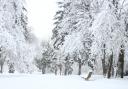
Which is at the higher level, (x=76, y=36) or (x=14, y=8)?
(x=14, y=8)

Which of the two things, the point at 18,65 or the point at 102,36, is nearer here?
the point at 102,36

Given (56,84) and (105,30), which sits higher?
(105,30)

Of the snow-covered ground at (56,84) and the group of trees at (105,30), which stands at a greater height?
the group of trees at (105,30)

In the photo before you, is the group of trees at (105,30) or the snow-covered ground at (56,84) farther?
the group of trees at (105,30)

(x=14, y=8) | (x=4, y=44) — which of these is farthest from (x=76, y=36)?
(x=4, y=44)

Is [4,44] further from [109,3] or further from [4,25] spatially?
[109,3]

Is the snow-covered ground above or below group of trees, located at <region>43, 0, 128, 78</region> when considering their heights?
below

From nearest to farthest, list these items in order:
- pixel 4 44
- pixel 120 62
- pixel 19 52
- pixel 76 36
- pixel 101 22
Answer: pixel 4 44, pixel 101 22, pixel 120 62, pixel 19 52, pixel 76 36

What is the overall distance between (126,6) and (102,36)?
3005mm

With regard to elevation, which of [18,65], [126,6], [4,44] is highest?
[126,6]

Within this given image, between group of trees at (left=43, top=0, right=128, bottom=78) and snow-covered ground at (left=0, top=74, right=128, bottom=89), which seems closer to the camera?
snow-covered ground at (left=0, top=74, right=128, bottom=89)

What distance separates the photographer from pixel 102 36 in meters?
19.1

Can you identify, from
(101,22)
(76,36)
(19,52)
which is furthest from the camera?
(76,36)

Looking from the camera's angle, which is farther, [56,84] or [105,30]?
[105,30]
